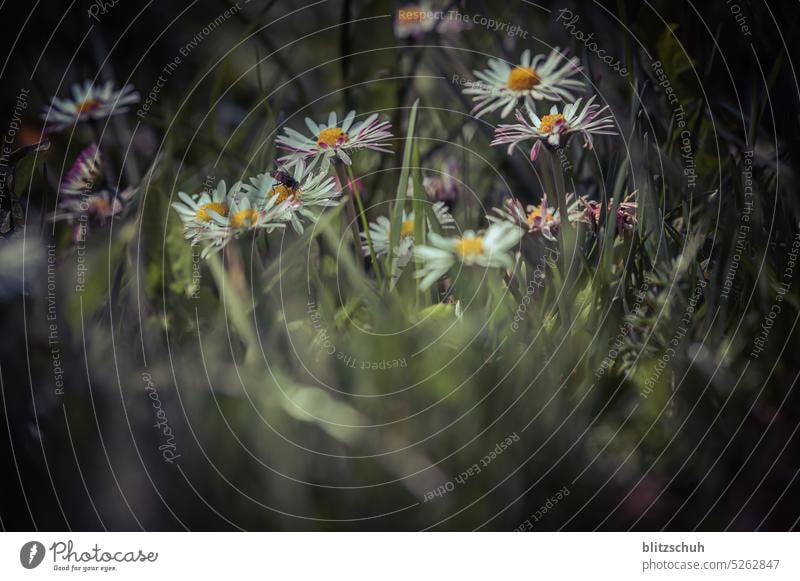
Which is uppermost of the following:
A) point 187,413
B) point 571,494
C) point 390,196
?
point 390,196

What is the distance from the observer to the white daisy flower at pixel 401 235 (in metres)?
0.41

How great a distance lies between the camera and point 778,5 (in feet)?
1.39

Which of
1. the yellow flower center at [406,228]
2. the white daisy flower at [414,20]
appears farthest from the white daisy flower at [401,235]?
the white daisy flower at [414,20]

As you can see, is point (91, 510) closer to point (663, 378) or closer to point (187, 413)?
point (187, 413)

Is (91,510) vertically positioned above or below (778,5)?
below

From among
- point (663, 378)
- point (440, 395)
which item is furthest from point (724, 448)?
point (440, 395)

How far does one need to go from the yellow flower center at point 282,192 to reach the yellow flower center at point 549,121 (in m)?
0.16

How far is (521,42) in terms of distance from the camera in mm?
416

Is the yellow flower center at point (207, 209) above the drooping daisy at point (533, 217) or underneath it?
above

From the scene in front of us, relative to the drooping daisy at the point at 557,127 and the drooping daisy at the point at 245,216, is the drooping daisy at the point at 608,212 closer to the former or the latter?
the drooping daisy at the point at 557,127

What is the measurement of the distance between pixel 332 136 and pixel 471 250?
0.11 m

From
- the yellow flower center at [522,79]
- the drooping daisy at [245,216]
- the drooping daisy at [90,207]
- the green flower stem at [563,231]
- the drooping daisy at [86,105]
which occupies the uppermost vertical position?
the drooping daisy at [86,105]

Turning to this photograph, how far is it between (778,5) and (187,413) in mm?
451
